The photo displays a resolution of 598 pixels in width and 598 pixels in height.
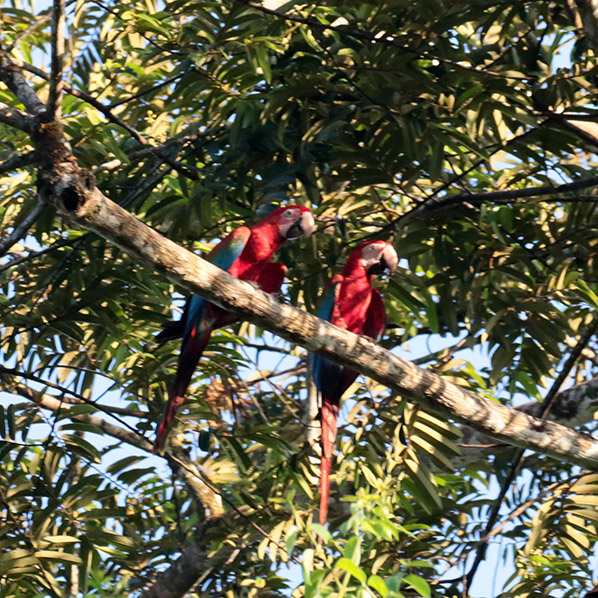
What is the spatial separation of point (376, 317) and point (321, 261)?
35cm

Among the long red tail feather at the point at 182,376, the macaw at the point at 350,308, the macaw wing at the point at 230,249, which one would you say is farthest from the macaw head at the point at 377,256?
the long red tail feather at the point at 182,376

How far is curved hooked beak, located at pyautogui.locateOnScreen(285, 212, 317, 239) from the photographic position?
3.63 metres

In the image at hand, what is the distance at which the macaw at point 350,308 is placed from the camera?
3.64m

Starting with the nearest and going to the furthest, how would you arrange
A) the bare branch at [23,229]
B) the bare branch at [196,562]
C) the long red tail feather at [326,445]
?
the bare branch at [23,229] → the long red tail feather at [326,445] → the bare branch at [196,562]

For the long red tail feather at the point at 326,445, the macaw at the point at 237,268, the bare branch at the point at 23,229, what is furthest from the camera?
the macaw at the point at 237,268

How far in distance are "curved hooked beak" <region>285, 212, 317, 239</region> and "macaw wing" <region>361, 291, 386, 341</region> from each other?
40 centimetres

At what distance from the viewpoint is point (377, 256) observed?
369cm

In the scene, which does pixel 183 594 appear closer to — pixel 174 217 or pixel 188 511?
pixel 188 511

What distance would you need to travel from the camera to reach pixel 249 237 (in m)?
3.67

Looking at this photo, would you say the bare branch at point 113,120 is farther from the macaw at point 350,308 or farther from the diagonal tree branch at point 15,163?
the macaw at point 350,308

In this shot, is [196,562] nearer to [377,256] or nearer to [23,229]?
[377,256]

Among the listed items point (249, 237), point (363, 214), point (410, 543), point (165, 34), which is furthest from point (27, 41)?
point (410, 543)

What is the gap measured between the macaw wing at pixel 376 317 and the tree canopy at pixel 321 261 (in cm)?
13

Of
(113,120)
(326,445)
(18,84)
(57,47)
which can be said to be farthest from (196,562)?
(57,47)
